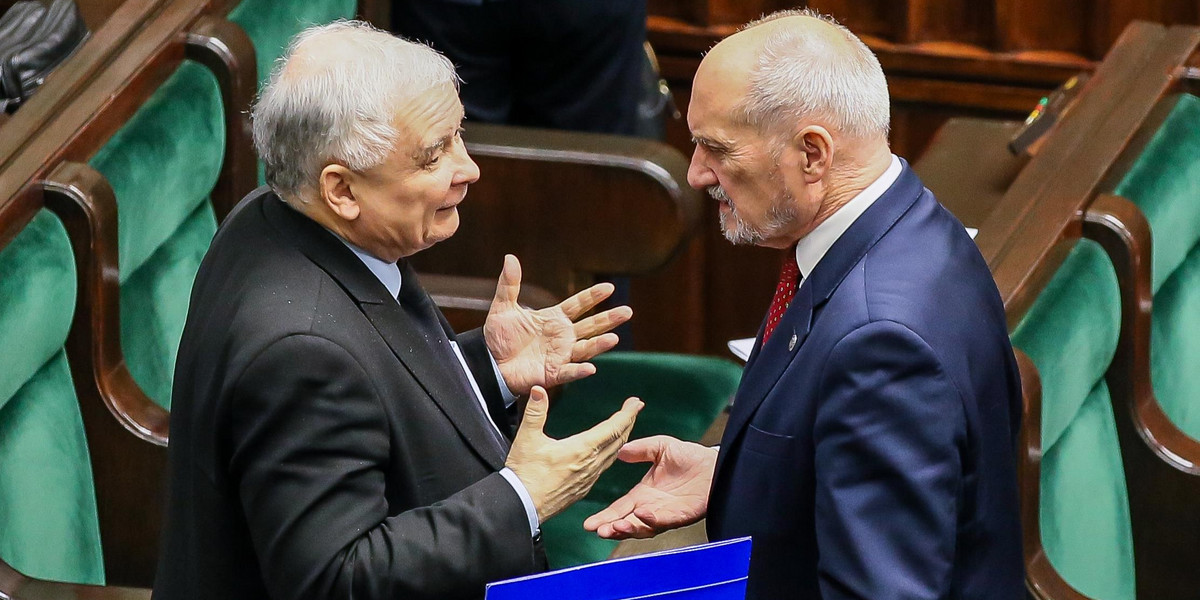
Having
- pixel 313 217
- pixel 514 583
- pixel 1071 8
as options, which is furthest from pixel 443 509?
pixel 1071 8

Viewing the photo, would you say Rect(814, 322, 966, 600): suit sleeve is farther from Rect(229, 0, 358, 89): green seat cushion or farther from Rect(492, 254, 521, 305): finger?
Rect(229, 0, 358, 89): green seat cushion

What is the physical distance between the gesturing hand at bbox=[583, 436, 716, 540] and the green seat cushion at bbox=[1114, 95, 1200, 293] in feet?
2.77

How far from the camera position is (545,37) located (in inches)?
106

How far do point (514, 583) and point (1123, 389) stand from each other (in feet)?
3.74

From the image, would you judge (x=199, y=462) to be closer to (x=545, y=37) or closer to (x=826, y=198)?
(x=826, y=198)

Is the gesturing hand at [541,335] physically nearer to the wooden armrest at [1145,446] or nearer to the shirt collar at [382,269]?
the shirt collar at [382,269]

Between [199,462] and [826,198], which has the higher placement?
[826,198]

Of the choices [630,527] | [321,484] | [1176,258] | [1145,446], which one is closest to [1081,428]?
[1145,446]

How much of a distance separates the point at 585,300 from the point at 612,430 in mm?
252

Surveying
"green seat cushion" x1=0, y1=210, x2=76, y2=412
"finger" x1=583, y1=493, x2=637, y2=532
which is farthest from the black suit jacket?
"green seat cushion" x1=0, y1=210, x2=76, y2=412

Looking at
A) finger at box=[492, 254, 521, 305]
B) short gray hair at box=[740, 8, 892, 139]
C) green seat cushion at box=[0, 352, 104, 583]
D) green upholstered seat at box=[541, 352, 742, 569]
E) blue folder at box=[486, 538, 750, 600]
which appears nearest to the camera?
blue folder at box=[486, 538, 750, 600]

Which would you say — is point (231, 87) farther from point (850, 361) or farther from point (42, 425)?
point (850, 361)

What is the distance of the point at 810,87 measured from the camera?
1.34m

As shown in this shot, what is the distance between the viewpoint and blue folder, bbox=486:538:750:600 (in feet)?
4.03
